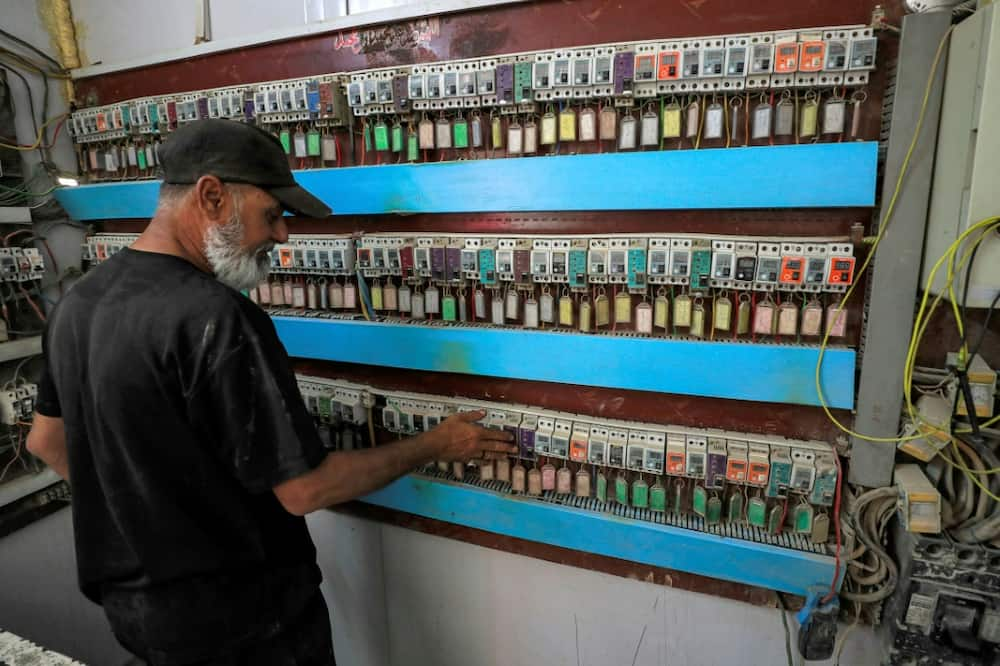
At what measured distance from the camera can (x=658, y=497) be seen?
1.39 metres

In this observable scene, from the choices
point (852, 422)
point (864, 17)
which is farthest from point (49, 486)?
point (864, 17)

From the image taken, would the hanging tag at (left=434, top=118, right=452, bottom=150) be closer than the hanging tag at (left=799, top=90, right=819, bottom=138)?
No

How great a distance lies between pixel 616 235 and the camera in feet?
4.31

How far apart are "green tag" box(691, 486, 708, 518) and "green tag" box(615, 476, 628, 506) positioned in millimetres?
177

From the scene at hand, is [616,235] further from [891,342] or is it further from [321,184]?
[321,184]

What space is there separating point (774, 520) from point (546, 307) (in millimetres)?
788

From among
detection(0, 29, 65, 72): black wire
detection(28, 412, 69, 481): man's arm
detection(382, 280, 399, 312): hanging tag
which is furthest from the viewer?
detection(0, 29, 65, 72): black wire

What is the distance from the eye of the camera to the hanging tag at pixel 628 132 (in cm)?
126

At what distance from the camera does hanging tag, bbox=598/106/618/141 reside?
1281mm

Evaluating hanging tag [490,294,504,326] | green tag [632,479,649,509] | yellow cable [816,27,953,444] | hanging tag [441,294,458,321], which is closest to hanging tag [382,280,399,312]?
hanging tag [441,294,458,321]

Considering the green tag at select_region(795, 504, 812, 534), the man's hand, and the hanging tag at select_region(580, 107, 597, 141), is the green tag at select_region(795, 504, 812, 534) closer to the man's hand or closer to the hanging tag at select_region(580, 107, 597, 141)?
the man's hand

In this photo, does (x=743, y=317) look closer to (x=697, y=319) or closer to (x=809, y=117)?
(x=697, y=319)

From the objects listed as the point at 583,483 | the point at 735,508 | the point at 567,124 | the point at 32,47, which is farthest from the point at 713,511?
the point at 32,47

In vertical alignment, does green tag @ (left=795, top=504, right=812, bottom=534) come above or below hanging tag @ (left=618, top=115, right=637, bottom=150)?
below
